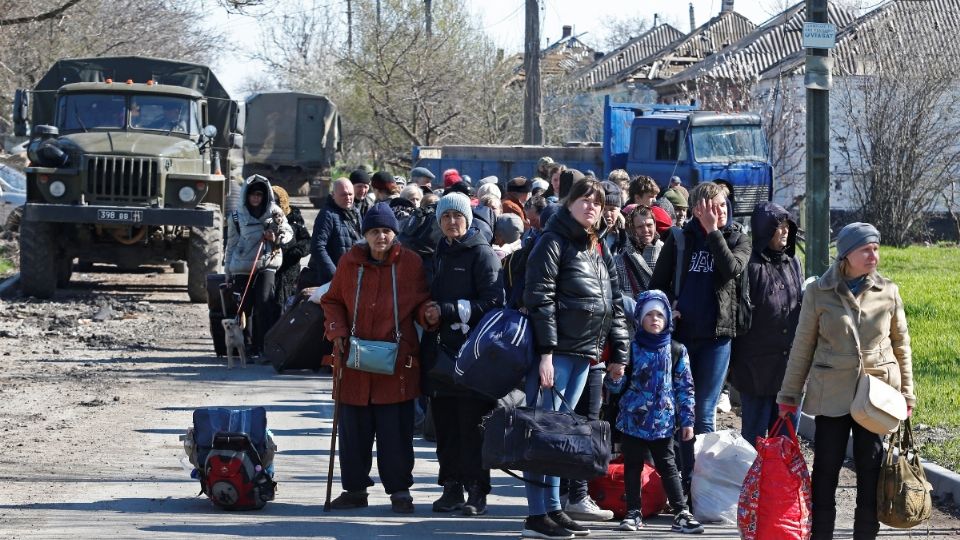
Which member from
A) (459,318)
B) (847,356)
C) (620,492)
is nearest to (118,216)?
(459,318)

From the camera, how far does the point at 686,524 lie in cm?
746

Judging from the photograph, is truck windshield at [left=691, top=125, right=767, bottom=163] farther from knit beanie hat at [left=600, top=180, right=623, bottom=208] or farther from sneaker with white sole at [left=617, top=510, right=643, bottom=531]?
sneaker with white sole at [left=617, top=510, right=643, bottom=531]

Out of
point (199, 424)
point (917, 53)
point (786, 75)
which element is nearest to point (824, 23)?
point (199, 424)

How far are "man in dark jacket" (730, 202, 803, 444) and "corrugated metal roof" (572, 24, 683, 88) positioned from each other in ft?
213

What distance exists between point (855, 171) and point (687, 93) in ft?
36.7

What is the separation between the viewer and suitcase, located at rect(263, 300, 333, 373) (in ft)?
30.5

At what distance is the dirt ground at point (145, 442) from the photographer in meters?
7.57

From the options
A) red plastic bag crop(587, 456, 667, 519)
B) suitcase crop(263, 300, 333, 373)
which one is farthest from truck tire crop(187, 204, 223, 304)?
red plastic bag crop(587, 456, 667, 519)

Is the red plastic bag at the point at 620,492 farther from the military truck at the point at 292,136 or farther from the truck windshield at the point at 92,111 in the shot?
the military truck at the point at 292,136

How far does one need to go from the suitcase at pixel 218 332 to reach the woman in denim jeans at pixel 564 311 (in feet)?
24.1

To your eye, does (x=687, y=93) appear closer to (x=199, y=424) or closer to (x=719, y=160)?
(x=719, y=160)

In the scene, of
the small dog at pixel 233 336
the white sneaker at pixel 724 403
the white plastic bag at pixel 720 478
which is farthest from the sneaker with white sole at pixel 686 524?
the small dog at pixel 233 336

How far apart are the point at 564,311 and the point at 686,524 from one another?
134 centimetres

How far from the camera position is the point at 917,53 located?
102 ft
